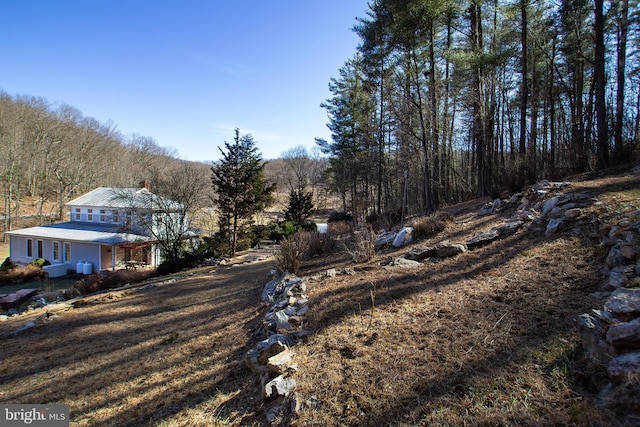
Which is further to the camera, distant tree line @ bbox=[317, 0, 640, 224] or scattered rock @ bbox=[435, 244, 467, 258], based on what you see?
distant tree line @ bbox=[317, 0, 640, 224]

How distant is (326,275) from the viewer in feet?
18.9

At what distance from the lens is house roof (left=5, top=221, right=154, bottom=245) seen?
60.4 ft

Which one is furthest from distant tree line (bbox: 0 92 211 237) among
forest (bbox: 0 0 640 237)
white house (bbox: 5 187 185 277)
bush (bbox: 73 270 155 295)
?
bush (bbox: 73 270 155 295)

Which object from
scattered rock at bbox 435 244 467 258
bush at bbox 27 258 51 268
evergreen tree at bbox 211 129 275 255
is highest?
evergreen tree at bbox 211 129 275 255

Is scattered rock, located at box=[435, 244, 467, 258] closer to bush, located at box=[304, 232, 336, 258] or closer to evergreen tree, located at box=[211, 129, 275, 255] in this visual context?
bush, located at box=[304, 232, 336, 258]

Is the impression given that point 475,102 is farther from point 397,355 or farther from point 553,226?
point 397,355

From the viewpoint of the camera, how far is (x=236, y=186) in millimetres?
19672

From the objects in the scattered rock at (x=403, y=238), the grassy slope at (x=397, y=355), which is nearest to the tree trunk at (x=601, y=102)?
the grassy slope at (x=397, y=355)

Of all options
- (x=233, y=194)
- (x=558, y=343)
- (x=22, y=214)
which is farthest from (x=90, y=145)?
(x=558, y=343)

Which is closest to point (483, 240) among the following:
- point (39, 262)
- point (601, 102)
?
point (601, 102)

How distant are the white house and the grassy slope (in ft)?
39.0

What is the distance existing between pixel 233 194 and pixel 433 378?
725 inches

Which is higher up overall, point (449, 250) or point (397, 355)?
point (449, 250)

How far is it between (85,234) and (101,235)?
1.35 meters
